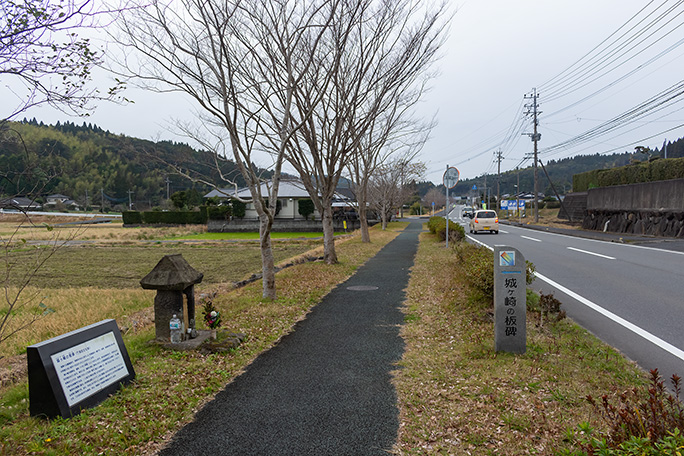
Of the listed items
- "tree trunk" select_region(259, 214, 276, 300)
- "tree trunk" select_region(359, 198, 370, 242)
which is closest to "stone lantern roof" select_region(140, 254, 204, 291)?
"tree trunk" select_region(259, 214, 276, 300)

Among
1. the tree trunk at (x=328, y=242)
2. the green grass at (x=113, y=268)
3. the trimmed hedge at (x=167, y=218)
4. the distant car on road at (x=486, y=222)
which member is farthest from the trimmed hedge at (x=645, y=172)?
the trimmed hedge at (x=167, y=218)

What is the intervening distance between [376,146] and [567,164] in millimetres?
122618

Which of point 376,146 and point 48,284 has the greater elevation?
point 376,146

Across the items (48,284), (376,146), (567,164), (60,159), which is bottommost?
(48,284)

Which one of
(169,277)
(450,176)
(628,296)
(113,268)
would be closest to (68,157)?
(169,277)

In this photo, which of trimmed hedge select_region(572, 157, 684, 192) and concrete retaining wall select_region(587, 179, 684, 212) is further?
trimmed hedge select_region(572, 157, 684, 192)

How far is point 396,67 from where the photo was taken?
35.4ft

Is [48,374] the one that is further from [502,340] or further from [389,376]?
[502,340]

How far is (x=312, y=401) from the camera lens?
153 inches

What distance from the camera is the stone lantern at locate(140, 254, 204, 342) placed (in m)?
5.17

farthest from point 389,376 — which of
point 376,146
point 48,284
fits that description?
point 376,146

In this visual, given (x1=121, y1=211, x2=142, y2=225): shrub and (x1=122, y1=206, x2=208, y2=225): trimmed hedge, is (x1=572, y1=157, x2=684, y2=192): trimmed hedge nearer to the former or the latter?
(x1=122, y1=206, x2=208, y2=225): trimmed hedge

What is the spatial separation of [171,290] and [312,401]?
96.4 inches

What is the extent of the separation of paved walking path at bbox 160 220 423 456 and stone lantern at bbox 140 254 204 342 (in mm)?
1229
